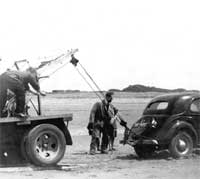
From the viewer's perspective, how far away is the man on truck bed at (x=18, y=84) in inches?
412

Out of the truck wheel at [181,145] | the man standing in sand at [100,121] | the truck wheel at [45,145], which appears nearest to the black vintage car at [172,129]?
the truck wheel at [181,145]

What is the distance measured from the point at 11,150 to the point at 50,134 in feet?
3.15

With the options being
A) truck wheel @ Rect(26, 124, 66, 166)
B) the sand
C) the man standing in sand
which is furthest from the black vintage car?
truck wheel @ Rect(26, 124, 66, 166)

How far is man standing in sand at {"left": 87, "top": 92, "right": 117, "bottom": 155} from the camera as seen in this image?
45.9 ft

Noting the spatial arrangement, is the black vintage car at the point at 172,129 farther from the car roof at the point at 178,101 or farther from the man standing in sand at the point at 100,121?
the man standing in sand at the point at 100,121

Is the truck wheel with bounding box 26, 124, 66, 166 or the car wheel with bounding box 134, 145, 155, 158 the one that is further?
the car wheel with bounding box 134, 145, 155, 158

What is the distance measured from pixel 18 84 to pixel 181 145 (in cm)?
436

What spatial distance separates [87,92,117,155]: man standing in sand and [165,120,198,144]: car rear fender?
2367mm

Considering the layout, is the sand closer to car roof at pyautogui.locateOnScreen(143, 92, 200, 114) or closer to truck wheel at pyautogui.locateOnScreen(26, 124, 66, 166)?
truck wheel at pyautogui.locateOnScreen(26, 124, 66, 166)

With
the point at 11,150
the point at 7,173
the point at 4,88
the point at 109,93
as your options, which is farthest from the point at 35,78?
the point at 109,93

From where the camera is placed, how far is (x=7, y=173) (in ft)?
31.1

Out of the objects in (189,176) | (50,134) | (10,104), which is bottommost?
(189,176)

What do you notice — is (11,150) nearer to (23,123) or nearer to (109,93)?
(23,123)

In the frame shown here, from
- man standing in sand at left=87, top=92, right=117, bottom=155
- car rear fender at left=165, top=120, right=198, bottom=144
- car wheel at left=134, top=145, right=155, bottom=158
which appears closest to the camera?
car rear fender at left=165, top=120, right=198, bottom=144
